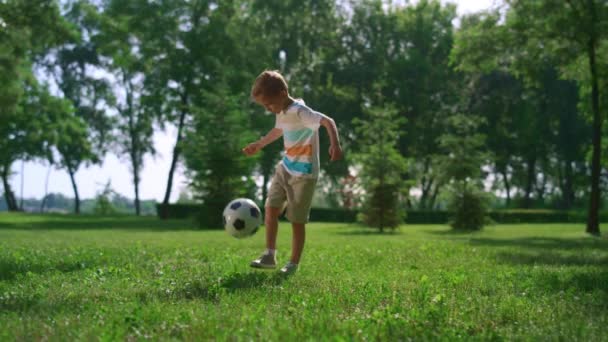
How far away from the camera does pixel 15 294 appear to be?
5262 millimetres

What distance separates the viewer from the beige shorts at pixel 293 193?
7020mm

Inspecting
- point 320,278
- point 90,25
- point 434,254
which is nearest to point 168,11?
point 90,25

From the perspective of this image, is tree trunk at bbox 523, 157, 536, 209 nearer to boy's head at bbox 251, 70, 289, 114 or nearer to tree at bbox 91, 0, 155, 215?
tree at bbox 91, 0, 155, 215

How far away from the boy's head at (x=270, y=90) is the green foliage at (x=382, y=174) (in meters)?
18.1

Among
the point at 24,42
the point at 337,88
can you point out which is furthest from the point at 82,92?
the point at 24,42

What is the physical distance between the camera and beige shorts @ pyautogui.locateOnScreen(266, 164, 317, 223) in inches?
276

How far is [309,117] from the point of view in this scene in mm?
6879

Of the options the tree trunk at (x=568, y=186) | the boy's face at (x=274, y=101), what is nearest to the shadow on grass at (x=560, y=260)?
the boy's face at (x=274, y=101)

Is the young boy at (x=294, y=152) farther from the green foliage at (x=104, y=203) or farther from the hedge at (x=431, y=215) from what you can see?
the green foliage at (x=104, y=203)

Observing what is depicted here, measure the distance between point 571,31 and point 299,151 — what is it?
17935mm

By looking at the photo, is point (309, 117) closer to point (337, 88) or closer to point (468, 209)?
point (468, 209)

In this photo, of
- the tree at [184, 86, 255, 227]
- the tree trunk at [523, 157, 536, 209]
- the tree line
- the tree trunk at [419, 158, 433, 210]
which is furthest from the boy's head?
the tree trunk at [523, 157, 536, 209]

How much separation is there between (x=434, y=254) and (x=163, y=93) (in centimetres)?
3244

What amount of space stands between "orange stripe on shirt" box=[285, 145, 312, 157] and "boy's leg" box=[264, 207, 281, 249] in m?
0.69
